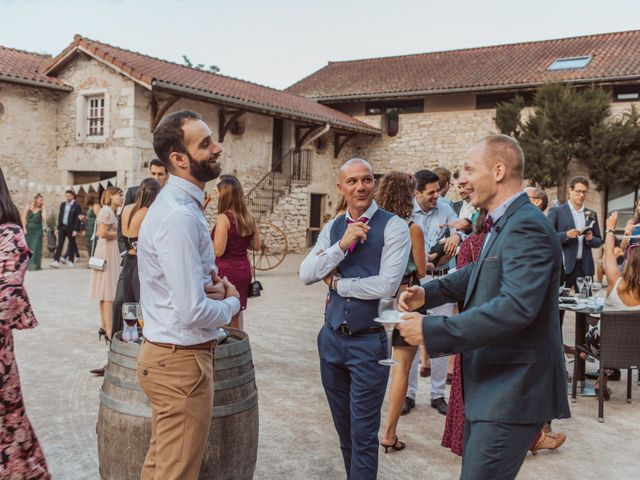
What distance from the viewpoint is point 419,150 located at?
21.7 metres

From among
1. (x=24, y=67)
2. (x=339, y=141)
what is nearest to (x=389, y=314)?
(x=24, y=67)

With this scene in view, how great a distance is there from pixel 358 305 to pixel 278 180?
1750 cm

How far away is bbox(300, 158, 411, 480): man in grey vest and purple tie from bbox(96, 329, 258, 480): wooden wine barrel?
1.71 ft

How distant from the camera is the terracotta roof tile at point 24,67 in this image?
16.2m

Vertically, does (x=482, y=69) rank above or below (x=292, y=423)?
above

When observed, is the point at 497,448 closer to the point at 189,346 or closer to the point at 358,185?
the point at 189,346

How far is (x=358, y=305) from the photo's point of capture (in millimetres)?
3176

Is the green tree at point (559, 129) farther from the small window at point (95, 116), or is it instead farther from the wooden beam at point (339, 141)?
the small window at point (95, 116)

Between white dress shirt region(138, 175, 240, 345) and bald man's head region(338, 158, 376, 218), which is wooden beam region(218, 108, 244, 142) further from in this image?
white dress shirt region(138, 175, 240, 345)

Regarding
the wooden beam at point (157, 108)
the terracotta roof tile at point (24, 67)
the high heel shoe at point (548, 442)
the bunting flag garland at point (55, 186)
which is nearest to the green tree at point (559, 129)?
the wooden beam at point (157, 108)

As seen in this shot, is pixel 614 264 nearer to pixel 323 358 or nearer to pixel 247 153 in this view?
pixel 323 358

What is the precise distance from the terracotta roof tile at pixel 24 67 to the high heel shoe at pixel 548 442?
15727 millimetres

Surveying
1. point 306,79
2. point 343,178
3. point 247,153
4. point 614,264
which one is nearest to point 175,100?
point 247,153

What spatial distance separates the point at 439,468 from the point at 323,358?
127 centimetres
